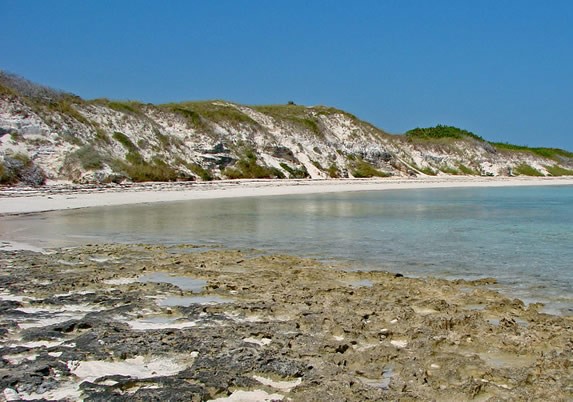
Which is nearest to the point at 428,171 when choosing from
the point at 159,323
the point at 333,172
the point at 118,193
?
the point at 333,172

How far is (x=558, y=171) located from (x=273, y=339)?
106 meters

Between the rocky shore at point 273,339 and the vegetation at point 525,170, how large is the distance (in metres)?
90.7

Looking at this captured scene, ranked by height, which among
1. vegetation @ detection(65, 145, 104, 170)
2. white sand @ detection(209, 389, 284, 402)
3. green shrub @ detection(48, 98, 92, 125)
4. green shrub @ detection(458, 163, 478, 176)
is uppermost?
green shrub @ detection(48, 98, 92, 125)

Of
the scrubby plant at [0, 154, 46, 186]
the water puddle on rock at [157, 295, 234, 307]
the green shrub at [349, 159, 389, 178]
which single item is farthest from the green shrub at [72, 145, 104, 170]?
the green shrub at [349, 159, 389, 178]

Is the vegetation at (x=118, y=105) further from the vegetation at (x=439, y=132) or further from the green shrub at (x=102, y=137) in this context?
the vegetation at (x=439, y=132)

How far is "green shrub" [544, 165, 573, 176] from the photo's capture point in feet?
320

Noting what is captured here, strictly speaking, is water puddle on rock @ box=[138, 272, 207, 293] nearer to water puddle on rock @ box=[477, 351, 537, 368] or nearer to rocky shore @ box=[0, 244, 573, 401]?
rocky shore @ box=[0, 244, 573, 401]

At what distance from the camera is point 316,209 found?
2330cm

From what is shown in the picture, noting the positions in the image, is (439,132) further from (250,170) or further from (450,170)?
(250,170)

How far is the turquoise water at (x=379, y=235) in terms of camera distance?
9.25m

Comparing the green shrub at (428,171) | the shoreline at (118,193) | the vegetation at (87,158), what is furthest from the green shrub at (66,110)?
the green shrub at (428,171)

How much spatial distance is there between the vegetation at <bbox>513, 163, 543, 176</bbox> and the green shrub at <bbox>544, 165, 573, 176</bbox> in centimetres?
486

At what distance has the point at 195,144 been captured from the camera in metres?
48.8

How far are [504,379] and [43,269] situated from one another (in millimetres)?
7209
